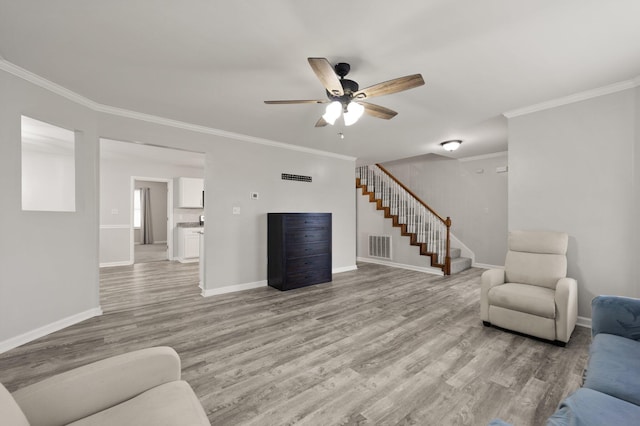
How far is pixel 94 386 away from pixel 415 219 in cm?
616

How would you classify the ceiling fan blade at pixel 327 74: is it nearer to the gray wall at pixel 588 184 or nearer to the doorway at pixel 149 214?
the gray wall at pixel 588 184

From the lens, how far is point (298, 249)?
4.61 meters

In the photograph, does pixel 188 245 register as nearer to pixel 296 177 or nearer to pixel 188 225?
pixel 188 225

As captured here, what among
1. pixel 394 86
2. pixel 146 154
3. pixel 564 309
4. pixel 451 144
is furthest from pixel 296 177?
pixel 564 309

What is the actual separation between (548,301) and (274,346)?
266 centimetres

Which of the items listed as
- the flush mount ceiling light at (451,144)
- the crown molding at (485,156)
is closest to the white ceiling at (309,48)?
the flush mount ceiling light at (451,144)

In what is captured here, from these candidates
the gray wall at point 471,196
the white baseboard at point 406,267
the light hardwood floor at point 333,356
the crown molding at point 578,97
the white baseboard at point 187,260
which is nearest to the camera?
the light hardwood floor at point 333,356

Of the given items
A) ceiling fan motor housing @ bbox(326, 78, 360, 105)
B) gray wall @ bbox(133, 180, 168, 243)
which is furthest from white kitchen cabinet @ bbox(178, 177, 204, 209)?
ceiling fan motor housing @ bbox(326, 78, 360, 105)

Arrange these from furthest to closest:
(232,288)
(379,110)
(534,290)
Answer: (232,288) < (534,290) < (379,110)

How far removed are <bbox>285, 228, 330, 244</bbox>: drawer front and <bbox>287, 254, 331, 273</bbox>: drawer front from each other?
0.31 metres

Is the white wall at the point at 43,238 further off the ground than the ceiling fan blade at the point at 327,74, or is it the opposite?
the ceiling fan blade at the point at 327,74

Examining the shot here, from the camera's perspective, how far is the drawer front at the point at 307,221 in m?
4.49

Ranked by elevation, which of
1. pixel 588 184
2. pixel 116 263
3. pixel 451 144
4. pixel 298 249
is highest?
pixel 451 144

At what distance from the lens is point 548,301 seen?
255cm
